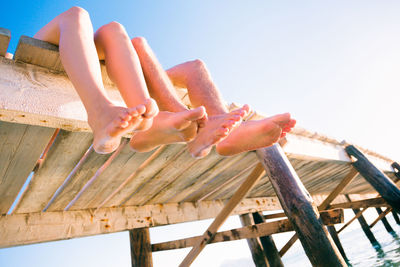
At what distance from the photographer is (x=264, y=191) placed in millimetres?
4191

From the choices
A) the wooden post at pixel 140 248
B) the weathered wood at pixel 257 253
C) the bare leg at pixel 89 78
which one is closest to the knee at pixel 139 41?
the bare leg at pixel 89 78

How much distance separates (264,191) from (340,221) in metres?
2.41

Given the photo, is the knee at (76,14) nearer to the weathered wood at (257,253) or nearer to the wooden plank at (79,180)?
the wooden plank at (79,180)

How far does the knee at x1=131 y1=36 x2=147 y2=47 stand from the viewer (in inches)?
51.7

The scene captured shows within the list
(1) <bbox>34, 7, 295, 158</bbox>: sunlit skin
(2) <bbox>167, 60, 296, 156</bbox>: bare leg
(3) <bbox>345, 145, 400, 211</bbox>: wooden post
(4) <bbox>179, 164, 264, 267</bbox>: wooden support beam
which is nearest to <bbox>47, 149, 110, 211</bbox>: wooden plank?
(1) <bbox>34, 7, 295, 158</bbox>: sunlit skin

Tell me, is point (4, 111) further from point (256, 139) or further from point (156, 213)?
point (156, 213)

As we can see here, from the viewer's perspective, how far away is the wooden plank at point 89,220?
85.1 inches

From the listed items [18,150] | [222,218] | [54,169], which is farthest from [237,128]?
[222,218]

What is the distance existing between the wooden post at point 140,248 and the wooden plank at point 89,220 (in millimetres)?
236

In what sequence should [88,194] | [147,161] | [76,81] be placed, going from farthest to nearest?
[88,194], [147,161], [76,81]

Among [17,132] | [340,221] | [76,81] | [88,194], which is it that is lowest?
[340,221]

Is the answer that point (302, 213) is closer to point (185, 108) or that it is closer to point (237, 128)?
point (237, 128)

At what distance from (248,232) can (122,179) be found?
4.70 feet

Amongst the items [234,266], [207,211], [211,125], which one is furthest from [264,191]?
[234,266]
